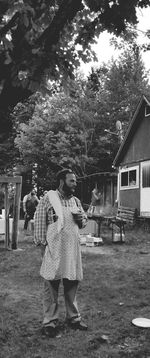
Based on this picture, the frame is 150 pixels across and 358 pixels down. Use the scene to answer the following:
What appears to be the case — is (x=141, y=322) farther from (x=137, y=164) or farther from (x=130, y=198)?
(x=130, y=198)

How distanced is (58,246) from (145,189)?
54.5 ft

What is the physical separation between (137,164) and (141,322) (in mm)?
17337

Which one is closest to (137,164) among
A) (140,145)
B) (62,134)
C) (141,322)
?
→ (140,145)

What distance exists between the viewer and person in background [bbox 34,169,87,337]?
4949mm

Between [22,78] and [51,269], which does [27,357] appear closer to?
[51,269]

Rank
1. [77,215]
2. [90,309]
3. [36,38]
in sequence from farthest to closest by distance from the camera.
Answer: [90,309], [77,215], [36,38]

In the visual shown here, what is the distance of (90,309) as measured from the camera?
6.26 m

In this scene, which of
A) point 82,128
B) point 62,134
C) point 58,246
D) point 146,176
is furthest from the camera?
point 82,128

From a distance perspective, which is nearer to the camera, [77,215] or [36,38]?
[36,38]

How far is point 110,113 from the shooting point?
36281mm

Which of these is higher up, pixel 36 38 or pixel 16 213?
pixel 36 38

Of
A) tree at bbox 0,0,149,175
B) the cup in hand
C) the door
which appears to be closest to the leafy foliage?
the door

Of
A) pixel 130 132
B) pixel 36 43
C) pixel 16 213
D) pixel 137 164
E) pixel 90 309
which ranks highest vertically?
pixel 130 132

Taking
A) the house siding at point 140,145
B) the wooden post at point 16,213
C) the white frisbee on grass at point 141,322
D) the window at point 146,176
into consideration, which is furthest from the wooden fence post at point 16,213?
the house siding at point 140,145
